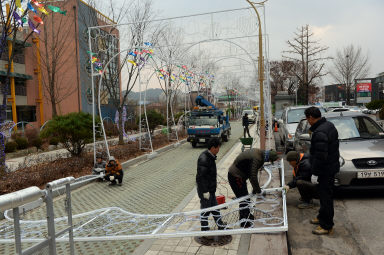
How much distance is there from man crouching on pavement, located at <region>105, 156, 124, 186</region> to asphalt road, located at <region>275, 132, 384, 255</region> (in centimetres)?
517

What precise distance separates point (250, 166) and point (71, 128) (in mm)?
8948

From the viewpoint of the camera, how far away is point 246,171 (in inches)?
196

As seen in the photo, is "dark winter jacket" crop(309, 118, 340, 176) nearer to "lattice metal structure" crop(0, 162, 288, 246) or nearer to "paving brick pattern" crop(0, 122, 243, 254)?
"lattice metal structure" crop(0, 162, 288, 246)

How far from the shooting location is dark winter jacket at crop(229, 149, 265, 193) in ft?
15.6

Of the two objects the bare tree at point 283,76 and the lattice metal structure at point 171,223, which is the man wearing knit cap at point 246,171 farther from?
the bare tree at point 283,76

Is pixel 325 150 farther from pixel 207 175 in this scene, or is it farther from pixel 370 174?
Result: pixel 370 174

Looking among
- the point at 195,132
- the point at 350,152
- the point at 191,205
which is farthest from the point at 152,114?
the point at 350,152

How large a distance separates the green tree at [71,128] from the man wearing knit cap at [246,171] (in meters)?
8.66

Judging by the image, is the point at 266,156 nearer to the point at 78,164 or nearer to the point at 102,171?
the point at 102,171

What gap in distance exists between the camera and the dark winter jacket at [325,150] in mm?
4273

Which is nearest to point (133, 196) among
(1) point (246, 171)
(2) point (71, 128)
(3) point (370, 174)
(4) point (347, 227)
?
(1) point (246, 171)

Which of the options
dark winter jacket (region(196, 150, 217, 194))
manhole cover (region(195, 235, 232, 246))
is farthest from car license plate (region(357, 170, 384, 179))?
dark winter jacket (region(196, 150, 217, 194))

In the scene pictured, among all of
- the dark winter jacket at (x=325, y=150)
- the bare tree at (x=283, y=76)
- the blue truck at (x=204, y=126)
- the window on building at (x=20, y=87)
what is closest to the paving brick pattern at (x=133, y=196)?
the dark winter jacket at (x=325, y=150)

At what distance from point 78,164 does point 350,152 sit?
8.88m
